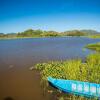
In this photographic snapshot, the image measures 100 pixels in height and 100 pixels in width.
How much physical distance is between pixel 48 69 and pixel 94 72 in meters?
2.61

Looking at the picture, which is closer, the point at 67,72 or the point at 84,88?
the point at 84,88

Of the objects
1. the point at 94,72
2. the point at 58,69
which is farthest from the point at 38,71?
the point at 94,72

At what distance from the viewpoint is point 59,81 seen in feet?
24.1

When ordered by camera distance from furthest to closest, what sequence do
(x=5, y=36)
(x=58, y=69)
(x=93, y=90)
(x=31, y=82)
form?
(x=5, y=36), (x=31, y=82), (x=58, y=69), (x=93, y=90)

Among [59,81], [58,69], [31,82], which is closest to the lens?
[59,81]

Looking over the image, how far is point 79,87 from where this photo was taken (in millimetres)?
6789

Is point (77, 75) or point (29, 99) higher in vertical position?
point (77, 75)

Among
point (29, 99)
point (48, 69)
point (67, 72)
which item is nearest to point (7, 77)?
point (48, 69)

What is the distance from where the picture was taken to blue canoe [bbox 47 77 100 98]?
21.3 ft

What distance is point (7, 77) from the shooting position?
1123 cm

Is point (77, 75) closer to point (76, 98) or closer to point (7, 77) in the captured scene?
point (76, 98)

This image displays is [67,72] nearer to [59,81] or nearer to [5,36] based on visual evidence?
[59,81]

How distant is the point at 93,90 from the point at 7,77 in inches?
241

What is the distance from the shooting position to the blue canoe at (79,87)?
6.50m
